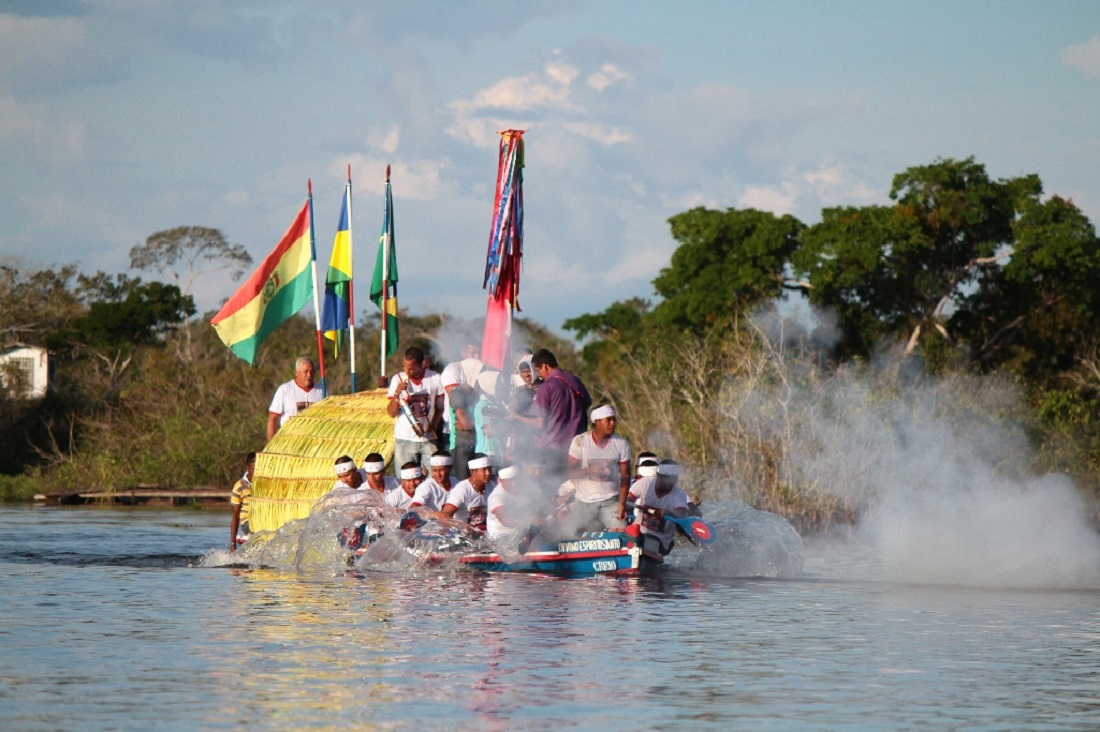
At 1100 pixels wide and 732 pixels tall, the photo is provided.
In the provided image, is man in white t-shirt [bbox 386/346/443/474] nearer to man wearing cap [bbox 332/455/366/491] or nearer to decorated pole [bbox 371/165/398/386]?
man wearing cap [bbox 332/455/366/491]

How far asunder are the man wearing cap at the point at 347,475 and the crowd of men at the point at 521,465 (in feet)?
0.03

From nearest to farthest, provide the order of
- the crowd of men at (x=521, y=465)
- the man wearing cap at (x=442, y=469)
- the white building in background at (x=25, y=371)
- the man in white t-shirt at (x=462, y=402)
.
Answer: the crowd of men at (x=521, y=465)
the man wearing cap at (x=442, y=469)
the man in white t-shirt at (x=462, y=402)
the white building in background at (x=25, y=371)

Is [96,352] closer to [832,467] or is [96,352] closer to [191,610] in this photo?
[832,467]

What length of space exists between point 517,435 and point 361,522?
74.3 inches

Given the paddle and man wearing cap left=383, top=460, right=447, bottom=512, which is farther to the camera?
man wearing cap left=383, top=460, right=447, bottom=512

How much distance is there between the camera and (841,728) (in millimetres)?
8625

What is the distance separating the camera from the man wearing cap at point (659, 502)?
677 inches

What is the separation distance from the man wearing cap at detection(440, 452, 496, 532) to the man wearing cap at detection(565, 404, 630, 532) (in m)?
0.88

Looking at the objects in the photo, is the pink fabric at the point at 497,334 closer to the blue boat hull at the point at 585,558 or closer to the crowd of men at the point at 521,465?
the crowd of men at the point at 521,465

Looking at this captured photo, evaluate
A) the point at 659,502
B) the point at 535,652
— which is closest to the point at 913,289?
the point at 659,502

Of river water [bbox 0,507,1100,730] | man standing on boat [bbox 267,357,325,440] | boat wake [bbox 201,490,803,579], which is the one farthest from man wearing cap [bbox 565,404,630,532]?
man standing on boat [bbox 267,357,325,440]

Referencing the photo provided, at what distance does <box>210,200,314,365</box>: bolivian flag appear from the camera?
70.8 feet

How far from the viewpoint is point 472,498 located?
17.3 meters

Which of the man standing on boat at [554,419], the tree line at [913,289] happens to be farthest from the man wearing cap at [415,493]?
the tree line at [913,289]
